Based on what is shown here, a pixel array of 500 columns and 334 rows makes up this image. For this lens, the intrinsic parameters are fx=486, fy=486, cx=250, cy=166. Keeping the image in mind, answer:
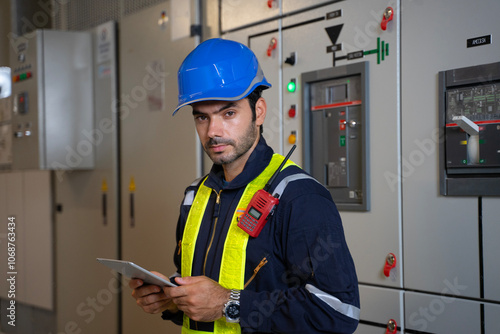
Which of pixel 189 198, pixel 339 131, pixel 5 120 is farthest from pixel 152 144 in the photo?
pixel 189 198

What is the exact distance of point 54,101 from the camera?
376cm

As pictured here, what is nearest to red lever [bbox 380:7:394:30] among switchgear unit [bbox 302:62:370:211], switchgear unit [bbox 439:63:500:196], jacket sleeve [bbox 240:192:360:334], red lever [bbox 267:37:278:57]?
switchgear unit [bbox 302:62:370:211]

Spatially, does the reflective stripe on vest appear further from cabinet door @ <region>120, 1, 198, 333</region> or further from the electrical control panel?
the electrical control panel

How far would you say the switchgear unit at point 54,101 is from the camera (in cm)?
372

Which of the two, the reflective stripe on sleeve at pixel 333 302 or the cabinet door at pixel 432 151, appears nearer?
the reflective stripe on sleeve at pixel 333 302

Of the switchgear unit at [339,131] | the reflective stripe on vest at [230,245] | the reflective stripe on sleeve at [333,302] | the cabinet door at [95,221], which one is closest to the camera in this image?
the reflective stripe on sleeve at [333,302]

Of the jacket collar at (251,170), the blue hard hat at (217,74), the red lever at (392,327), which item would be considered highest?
the blue hard hat at (217,74)

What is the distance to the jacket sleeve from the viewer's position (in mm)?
1275

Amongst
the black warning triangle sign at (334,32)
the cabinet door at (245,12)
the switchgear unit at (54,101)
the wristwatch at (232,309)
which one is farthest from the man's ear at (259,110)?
the switchgear unit at (54,101)

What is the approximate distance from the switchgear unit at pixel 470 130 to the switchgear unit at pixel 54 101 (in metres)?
2.75

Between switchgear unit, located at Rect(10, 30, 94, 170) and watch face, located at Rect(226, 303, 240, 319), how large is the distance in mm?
2813

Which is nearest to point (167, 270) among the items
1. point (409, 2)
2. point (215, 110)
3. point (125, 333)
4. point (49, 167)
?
point (125, 333)

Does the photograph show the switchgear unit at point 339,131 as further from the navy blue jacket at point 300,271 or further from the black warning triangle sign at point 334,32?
the navy blue jacket at point 300,271

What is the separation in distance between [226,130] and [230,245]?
0.35 metres
